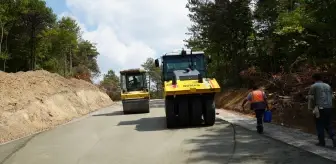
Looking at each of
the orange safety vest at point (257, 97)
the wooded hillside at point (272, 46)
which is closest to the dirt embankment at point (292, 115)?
the wooded hillside at point (272, 46)

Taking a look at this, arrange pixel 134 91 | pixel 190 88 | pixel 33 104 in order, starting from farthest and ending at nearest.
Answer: pixel 134 91
pixel 33 104
pixel 190 88

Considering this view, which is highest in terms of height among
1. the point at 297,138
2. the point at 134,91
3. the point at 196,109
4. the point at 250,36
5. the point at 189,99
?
the point at 250,36

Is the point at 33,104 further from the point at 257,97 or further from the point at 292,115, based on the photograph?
the point at 257,97

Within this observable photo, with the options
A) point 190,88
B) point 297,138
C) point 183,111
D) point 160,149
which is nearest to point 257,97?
point 297,138

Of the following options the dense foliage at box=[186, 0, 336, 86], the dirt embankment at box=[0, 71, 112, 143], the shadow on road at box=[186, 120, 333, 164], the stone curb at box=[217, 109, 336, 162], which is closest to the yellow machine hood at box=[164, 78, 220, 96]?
the stone curb at box=[217, 109, 336, 162]

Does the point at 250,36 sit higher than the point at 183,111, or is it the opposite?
the point at 250,36

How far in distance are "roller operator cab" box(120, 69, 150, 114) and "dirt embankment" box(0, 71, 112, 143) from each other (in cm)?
422

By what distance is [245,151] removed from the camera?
1048cm

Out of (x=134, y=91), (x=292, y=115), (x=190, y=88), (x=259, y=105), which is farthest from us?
(x=134, y=91)

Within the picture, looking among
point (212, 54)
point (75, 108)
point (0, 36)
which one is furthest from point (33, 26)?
point (212, 54)

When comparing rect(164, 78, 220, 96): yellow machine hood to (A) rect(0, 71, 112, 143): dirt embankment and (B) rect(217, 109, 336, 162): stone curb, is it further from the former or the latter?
(A) rect(0, 71, 112, 143): dirt embankment

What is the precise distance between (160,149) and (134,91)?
17748 mm

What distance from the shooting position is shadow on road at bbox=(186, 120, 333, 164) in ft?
30.5

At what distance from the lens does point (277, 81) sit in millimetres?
20422
